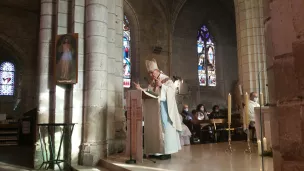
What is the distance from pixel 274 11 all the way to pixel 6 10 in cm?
1468

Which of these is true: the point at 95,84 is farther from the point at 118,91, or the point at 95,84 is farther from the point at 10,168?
the point at 10,168

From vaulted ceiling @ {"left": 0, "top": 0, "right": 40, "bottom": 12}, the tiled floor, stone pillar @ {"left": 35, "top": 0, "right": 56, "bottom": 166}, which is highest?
vaulted ceiling @ {"left": 0, "top": 0, "right": 40, "bottom": 12}

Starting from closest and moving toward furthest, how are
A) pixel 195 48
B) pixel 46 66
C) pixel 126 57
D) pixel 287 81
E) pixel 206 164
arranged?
pixel 287 81, pixel 206 164, pixel 46 66, pixel 126 57, pixel 195 48

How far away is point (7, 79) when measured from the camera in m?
14.2

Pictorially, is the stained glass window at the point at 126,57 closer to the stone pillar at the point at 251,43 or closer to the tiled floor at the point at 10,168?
the stone pillar at the point at 251,43

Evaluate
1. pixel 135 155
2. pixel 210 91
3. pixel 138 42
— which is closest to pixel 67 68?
pixel 135 155

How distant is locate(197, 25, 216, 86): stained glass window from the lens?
17.8 meters

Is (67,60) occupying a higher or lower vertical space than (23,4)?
lower

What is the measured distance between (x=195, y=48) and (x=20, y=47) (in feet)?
31.5

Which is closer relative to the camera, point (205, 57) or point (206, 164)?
point (206, 164)

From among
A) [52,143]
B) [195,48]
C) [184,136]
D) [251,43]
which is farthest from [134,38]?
[52,143]

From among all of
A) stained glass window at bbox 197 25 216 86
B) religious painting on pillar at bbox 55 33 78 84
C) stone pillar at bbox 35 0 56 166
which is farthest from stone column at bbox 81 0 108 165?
stained glass window at bbox 197 25 216 86

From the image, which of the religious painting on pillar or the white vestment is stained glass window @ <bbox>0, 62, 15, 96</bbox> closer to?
the religious painting on pillar

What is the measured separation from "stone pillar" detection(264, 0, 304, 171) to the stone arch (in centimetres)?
1303
